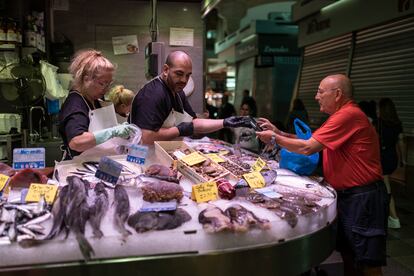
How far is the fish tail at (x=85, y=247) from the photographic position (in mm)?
1688

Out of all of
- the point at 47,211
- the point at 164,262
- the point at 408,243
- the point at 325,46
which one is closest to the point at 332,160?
the point at 164,262

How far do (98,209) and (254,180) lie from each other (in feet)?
3.35

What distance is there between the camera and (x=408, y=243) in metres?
5.14

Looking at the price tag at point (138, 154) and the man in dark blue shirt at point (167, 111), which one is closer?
the price tag at point (138, 154)

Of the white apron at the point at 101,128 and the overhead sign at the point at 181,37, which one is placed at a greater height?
the overhead sign at the point at 181,37

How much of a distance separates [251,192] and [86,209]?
967 millimetres

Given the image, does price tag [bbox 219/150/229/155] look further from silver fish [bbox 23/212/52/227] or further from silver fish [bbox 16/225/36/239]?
silver fish [bbox 16/225/36/239]

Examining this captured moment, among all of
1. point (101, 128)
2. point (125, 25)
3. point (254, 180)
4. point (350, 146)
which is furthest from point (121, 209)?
point (125, 25)

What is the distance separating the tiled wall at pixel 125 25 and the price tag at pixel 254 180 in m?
3.49

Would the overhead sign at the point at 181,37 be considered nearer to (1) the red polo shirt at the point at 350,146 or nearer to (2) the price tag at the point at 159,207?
(1) the red polo shirt at the point at 350,146

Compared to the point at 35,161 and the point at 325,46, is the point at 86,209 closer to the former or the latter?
the point at 35,161

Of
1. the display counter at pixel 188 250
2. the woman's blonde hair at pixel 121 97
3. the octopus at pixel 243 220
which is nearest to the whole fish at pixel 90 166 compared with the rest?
the display counter at pixel 188 250

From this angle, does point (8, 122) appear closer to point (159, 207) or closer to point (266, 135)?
point (266, 135)

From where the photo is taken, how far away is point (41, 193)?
201cm
